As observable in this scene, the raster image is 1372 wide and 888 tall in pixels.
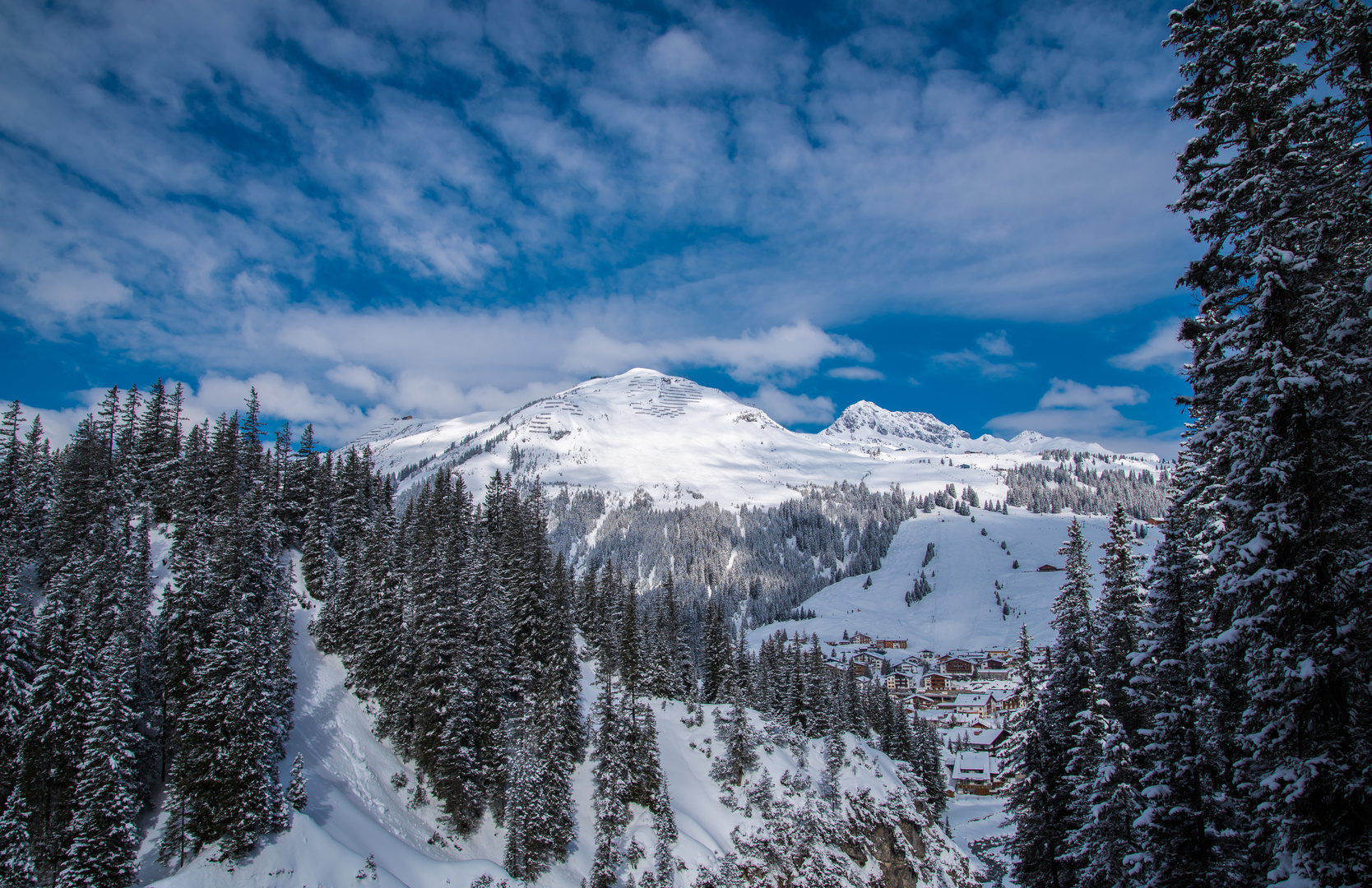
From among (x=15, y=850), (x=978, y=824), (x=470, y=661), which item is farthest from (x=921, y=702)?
(x=15, y=850)

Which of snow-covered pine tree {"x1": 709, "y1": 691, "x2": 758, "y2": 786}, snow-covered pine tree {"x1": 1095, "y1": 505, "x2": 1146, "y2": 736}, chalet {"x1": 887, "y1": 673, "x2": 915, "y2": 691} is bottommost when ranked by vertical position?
chalet {"x1": 887, "y1": 673, "x2": 915, "y2": 691}

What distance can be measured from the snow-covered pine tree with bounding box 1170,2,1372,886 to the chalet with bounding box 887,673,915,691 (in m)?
131

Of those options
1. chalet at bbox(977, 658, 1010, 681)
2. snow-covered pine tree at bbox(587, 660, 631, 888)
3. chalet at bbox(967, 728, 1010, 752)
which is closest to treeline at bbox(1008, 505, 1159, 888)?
snow-covered pine tree at bbox(587, 660, 631, 888)

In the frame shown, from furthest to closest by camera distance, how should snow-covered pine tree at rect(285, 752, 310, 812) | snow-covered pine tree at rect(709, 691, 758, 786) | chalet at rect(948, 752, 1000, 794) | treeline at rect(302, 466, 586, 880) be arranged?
chalet at rect(948, 752, 1000, 794) < snow-covered pine tree at rect(709, 691, 758, 786) < treeline at rect(302, 466, 586, 880) < snow-covered pine tree at rect(285, 752, 310, 812)

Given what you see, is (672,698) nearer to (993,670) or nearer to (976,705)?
(976,705)

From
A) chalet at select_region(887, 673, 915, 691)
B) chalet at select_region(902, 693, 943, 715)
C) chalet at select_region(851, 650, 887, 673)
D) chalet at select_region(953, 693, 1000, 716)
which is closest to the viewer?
chalet at select_region(953, 693, 1000, 716)

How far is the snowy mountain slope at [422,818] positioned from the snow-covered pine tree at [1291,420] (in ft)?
137

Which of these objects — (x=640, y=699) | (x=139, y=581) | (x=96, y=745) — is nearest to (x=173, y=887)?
(x=96, y=745)

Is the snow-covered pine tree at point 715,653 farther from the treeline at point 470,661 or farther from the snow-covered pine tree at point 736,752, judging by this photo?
the treeline at point 470,661

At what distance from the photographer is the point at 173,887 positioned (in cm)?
3014

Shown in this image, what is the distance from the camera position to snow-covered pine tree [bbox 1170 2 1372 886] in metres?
10.4

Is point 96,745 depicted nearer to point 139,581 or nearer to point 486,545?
point 139,581

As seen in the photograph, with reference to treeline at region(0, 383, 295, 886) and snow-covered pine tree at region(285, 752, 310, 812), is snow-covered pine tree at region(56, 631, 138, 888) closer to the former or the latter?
treeline at region(0, 383, 295, 886)

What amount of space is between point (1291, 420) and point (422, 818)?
5450 centimetres
